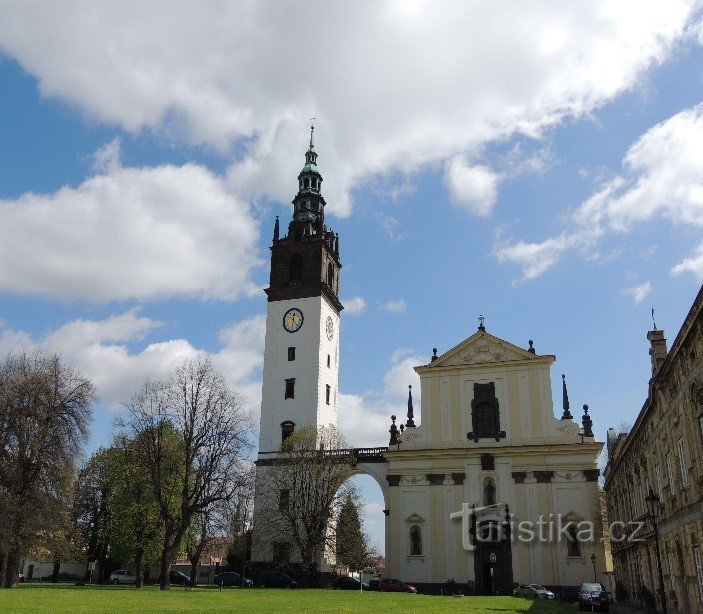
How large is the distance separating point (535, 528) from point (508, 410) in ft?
27.8

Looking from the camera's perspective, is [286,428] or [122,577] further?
[122,577]

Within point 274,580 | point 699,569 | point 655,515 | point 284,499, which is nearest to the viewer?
point 699,569

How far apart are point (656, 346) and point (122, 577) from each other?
2019 inches

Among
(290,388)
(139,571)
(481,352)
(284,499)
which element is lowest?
(139,571)

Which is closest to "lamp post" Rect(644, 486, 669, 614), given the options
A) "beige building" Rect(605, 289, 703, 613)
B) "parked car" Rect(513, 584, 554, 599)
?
"beige building" Rect(605, 289, 703, 613)

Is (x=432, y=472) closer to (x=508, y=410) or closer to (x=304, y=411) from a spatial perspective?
(x=508, y=410)

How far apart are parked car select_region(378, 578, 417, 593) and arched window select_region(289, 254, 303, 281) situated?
2766 cm

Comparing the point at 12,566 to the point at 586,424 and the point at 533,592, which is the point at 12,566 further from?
the point at 586,424

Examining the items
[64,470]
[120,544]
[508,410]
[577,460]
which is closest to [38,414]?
[64,470]

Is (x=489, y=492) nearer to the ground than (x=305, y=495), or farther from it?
farther from it

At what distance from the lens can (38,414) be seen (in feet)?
115

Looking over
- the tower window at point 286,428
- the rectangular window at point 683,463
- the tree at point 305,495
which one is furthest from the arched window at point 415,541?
the rectangular window at point 683,463

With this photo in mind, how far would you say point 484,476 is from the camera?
48938 millimetres

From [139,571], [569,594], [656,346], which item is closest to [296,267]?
[139,571]
